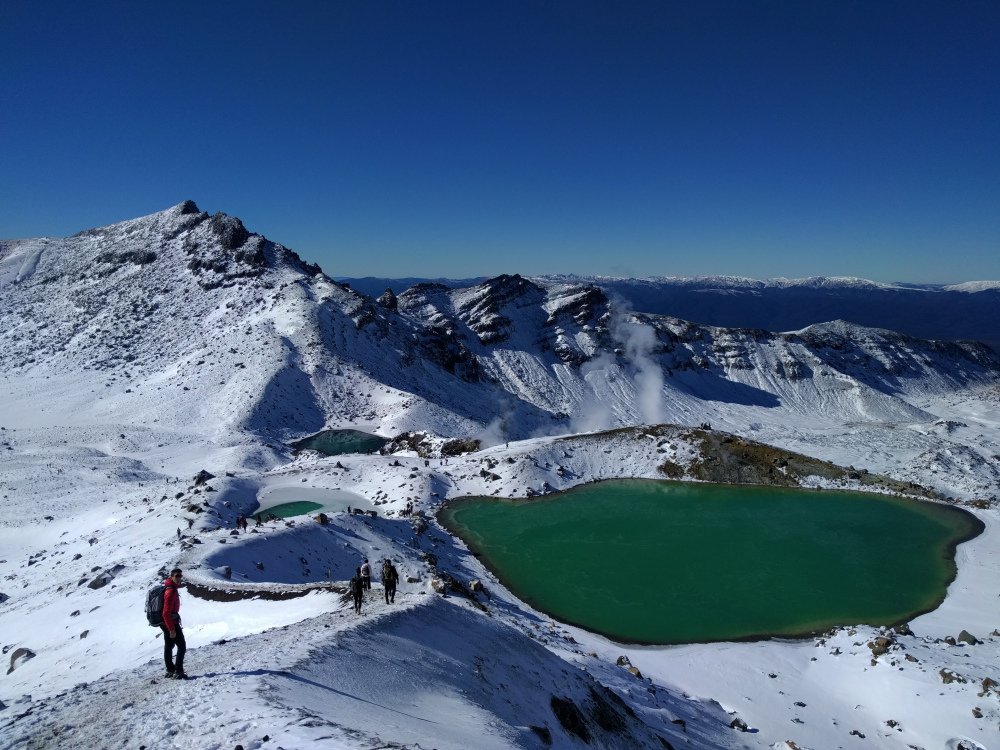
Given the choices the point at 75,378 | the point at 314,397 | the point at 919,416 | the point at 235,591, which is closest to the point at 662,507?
the point at 235,591

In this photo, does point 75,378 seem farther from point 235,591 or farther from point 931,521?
point 931,521

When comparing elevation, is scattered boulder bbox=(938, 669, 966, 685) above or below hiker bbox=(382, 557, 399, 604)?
below

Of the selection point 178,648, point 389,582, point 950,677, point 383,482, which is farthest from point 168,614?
point 383,482

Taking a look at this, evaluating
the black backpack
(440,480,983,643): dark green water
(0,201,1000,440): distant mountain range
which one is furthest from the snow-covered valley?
(440,480,983,643): dark green water

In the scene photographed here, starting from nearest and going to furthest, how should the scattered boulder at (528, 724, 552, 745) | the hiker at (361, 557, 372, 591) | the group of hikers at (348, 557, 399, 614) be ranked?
the scattered boulder at (528, 724, 552, 745)
the group of hikers at (348, 557, 399, 614)
the hiker at (361, 557, 372, 591)

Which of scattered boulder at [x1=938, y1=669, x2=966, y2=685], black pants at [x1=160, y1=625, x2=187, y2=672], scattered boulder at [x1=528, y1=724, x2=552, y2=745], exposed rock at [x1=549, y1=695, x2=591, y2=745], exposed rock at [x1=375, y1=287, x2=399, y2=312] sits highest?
exposed rock at [x1=375, y1=287, x2=399, y2=312]

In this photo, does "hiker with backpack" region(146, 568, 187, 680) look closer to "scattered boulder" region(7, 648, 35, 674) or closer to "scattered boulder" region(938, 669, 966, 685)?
"scattered boulder" region(7, 648, 35, 674)
